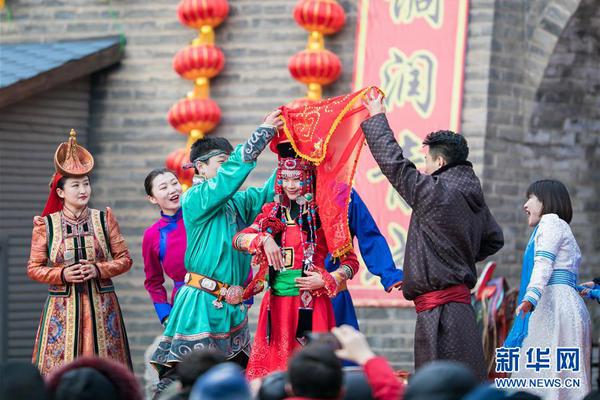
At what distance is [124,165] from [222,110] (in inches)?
42.0

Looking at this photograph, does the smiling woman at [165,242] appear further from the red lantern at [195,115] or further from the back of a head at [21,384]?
the back of a head at [21,384]

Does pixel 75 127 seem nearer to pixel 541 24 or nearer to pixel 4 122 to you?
pixel 4 122

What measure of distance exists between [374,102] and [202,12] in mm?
4111

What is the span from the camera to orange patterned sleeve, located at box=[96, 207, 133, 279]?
7016mm

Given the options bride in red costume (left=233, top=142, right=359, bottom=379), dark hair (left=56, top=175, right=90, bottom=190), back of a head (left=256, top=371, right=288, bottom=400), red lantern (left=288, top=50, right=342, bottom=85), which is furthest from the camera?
red lantern (left=288, top=50, right=342, bottom=85)

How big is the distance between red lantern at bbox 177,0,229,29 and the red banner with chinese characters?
1456 mm

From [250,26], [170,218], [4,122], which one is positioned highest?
[250,26]

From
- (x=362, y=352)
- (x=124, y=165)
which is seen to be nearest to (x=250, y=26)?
(x=124, y=165)

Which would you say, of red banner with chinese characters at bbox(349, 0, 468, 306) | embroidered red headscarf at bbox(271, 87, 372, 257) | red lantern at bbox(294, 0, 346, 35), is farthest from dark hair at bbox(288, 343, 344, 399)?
red lantern at bbox(294, 0, 346, 35)

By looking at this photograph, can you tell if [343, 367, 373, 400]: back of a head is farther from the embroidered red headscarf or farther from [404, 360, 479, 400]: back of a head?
the embroidered red headscarf

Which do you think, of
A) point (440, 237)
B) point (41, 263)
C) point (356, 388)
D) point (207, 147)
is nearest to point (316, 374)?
point (356, 388)

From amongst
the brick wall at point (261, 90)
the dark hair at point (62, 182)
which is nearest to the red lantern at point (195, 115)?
the brick wall at point (261, 90)

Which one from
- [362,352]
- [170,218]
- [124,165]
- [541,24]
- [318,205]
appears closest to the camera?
[362,352]

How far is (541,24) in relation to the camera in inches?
380
